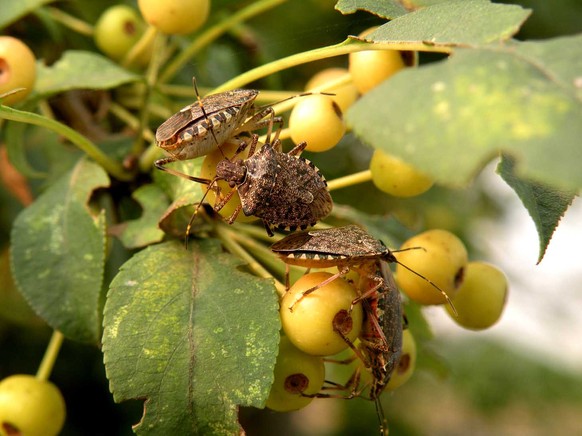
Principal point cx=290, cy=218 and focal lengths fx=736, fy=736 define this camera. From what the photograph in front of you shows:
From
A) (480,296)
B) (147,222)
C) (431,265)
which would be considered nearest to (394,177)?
(431,265)

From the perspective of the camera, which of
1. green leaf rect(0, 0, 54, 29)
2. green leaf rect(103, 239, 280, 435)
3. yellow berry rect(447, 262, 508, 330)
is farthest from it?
green leaf rect(0, 0, 54, 29)

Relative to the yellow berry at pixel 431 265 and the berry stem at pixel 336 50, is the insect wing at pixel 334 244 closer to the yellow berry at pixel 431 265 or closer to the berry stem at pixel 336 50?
the yellow berry at pixel 431 265

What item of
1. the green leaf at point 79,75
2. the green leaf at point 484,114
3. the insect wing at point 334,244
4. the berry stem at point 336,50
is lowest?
the insect wing at point 334,244

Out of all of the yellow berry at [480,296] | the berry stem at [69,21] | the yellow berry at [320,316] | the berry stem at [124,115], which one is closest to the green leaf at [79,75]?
the berry stem at [124,115]

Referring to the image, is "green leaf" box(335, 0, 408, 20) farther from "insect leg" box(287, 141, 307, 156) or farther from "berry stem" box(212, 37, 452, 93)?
"insect leg" box(287, 141, 307, 156)

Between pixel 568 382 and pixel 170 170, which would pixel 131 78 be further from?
pixel 568 382

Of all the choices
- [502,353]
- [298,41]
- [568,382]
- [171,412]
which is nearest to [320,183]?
[171,412]

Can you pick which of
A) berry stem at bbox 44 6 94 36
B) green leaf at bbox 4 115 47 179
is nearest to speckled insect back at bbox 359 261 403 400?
green leaf at bbox 4 115 47 179
